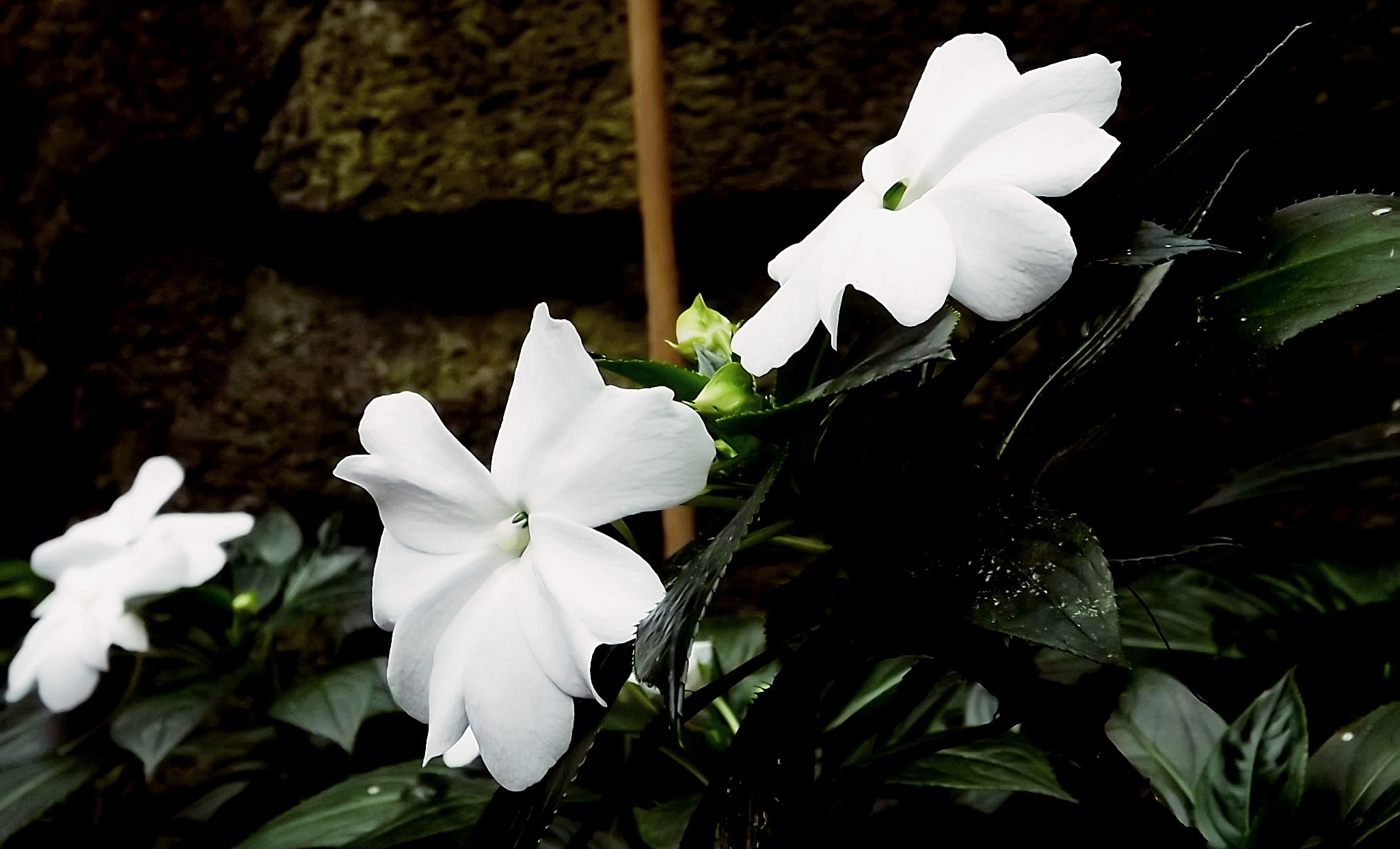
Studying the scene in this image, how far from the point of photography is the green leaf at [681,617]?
0.28m

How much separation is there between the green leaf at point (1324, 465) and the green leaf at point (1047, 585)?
1.45ft

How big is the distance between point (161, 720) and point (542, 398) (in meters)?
0.59

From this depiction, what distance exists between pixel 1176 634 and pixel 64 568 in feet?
3.10

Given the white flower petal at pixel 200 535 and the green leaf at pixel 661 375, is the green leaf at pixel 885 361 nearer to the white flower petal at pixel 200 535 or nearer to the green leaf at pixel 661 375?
the green leaf at pixel 661 375

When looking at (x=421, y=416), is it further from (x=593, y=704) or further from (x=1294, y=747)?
(x=1294, y=747)

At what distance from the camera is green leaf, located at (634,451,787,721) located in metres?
0.28

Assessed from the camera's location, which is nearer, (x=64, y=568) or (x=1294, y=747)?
(x=1294, y=747)

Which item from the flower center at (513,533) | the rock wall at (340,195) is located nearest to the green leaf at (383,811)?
the flower center at (513,533)

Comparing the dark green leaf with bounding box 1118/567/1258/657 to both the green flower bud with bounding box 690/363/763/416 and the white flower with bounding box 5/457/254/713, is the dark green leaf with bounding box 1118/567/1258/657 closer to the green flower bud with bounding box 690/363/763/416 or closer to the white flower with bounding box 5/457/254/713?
the green flower bud with bounding box 690/363/763/416

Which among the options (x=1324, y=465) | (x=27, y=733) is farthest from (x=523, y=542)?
(x=27, y=733)

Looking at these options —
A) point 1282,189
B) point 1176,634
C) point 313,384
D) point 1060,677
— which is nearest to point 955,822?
point 1060,677

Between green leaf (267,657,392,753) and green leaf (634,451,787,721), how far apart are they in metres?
0.45

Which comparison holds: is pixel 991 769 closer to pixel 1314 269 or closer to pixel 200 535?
pixel 1314 269

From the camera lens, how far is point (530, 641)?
32 cm
